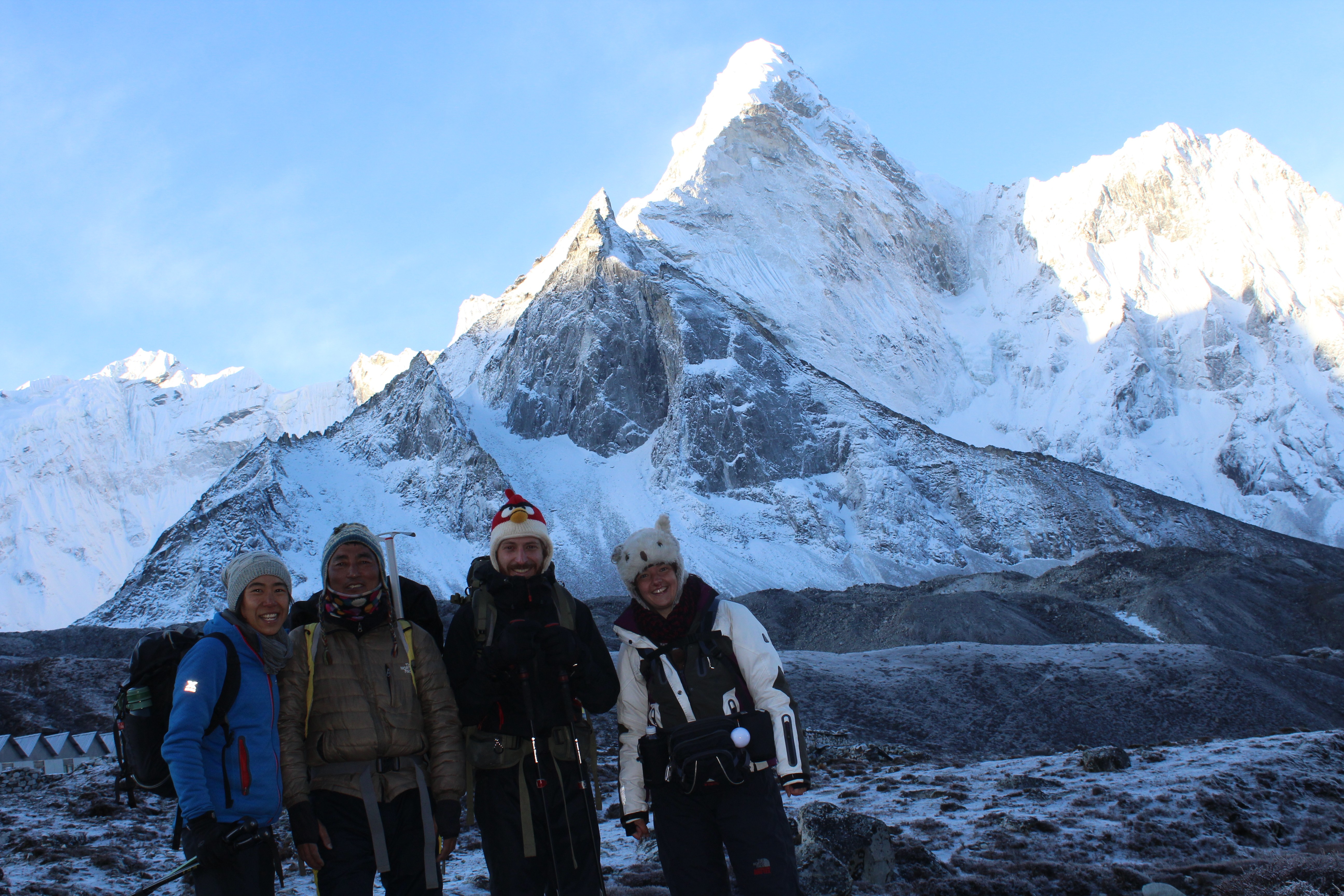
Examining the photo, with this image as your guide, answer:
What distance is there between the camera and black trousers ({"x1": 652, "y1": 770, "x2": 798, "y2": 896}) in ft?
15.9

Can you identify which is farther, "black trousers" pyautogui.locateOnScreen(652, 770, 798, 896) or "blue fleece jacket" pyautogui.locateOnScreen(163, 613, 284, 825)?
"black trousers" pyautogui.locateOnScreen(652, 770, 798, 896)

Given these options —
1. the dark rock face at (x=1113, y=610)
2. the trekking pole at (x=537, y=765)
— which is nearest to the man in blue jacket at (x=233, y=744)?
the trekking pole at (x=537, y=765)

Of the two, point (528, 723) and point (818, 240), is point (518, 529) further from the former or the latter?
point (818, 240)

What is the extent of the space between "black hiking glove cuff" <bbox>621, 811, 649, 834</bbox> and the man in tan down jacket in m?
0.92

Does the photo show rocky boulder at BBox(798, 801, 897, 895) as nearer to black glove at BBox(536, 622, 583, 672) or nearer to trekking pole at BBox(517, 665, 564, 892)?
trekking pole at BBox(517, 665, 564, 892)

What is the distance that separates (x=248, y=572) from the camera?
5.10m

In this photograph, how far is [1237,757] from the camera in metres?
13.9

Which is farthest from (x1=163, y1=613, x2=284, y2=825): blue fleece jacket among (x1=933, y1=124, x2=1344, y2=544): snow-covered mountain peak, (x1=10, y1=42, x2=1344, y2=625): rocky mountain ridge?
(x1=933, y1=124, x2=1344, y2=544): snow-covered mountain peak

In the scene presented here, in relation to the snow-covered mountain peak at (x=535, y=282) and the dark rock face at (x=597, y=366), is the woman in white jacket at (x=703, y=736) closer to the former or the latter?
the dark rock face at (x=597, y=366)

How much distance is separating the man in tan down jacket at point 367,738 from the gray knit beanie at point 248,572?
26 cm

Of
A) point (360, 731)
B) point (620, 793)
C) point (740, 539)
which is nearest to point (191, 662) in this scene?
point (360, 731)

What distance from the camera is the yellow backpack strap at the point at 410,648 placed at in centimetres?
518

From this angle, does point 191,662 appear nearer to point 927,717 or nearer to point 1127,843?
Answer: point 1127,843

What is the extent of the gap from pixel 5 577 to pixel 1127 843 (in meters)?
244
